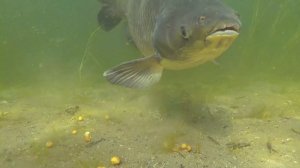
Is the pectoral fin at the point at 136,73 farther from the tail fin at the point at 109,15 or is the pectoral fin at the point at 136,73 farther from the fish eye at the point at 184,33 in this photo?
the tail fin at the point at 109,15

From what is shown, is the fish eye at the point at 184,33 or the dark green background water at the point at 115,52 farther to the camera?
the dark green background water at the point at 115,52

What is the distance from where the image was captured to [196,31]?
3.05m

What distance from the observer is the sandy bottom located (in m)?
3.79

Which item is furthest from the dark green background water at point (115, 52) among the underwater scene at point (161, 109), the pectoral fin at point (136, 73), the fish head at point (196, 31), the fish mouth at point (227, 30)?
the fish mouth at point (227, 30)

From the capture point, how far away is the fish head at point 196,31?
286 centimetres

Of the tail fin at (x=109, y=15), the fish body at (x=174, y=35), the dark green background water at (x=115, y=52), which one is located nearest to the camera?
the fish body at (x=174, y=35)

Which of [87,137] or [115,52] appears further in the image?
[115,52]

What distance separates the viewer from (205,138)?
429 cm

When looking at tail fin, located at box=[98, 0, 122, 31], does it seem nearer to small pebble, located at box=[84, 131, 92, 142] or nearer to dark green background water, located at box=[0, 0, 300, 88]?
dark green background water, located at box=[0, 0, 300, 88]

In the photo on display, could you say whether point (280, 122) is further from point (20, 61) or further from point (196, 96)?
point (20, 61)

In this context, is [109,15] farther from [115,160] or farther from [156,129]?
[115,160]

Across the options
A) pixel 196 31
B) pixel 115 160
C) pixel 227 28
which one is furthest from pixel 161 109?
pixel 227 28

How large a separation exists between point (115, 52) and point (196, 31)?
11.2 m

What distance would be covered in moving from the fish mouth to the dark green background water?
136 inches
